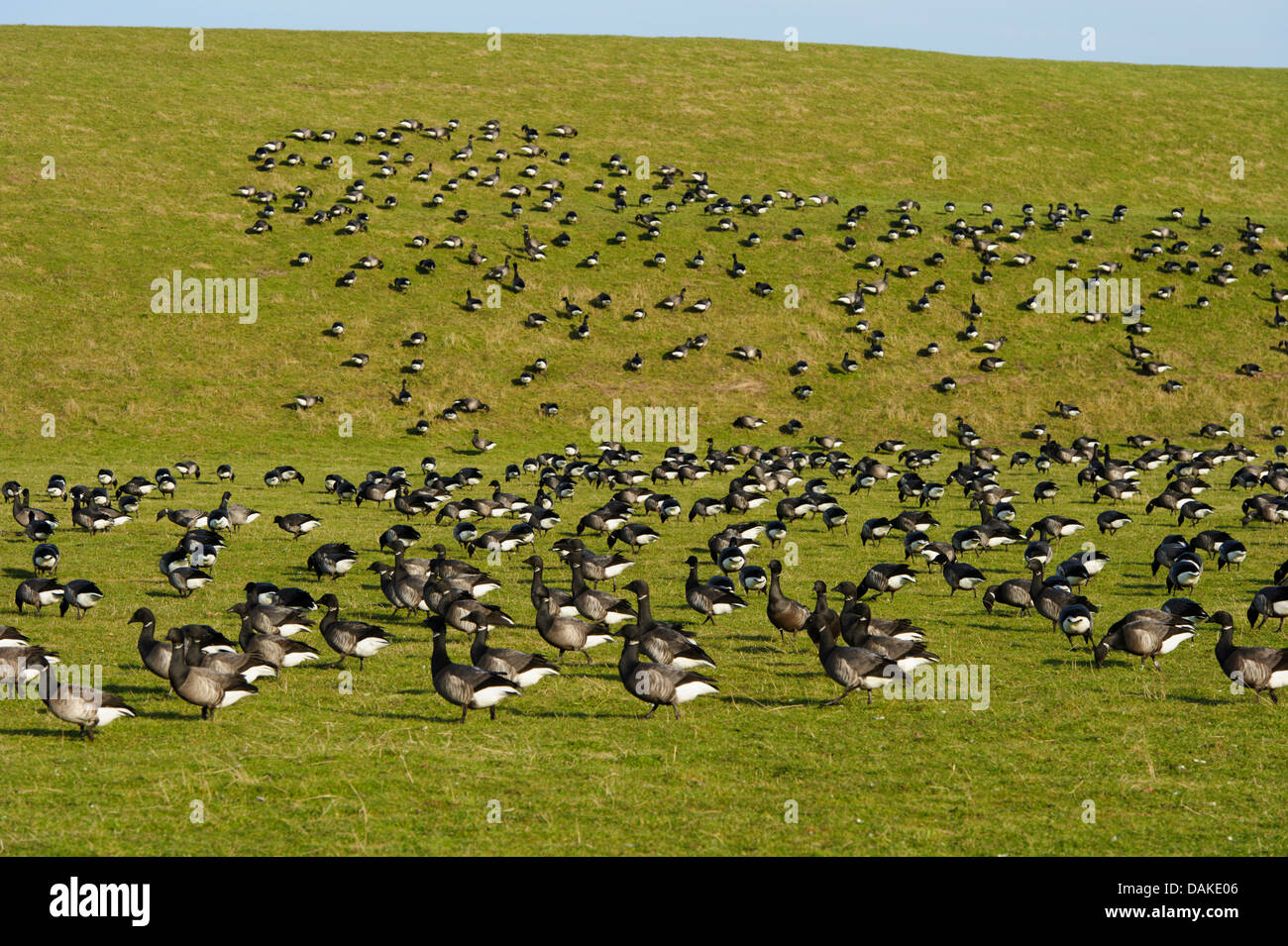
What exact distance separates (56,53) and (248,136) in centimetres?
2790

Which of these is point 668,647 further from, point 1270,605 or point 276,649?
point 1270,605

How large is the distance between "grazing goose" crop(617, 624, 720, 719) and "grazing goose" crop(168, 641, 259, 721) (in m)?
6.31

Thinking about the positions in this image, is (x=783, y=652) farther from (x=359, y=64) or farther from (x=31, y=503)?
(x=359, y=64)

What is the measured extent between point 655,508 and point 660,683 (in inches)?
822

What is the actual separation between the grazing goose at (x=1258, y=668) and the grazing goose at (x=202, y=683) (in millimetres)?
16944

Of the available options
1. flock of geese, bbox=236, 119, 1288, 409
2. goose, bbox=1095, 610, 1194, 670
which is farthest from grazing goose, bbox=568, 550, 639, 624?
flock of geese, bbox=236, 119, 1288, 409

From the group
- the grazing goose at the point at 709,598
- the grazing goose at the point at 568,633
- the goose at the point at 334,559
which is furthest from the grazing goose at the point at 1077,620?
the goose at the point at 334,559

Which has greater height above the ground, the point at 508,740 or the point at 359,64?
the point at 359,64

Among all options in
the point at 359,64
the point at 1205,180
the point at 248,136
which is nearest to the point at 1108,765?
the point at 248,136

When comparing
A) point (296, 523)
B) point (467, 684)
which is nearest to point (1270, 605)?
A: point (467, 684)

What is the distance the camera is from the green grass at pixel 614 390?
14359mm

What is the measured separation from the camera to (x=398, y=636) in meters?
23.5

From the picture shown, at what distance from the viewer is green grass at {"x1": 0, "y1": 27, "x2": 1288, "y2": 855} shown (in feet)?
47.1

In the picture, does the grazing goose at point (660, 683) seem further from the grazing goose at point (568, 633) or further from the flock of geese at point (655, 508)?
the grazing goose at point (568, 633)
